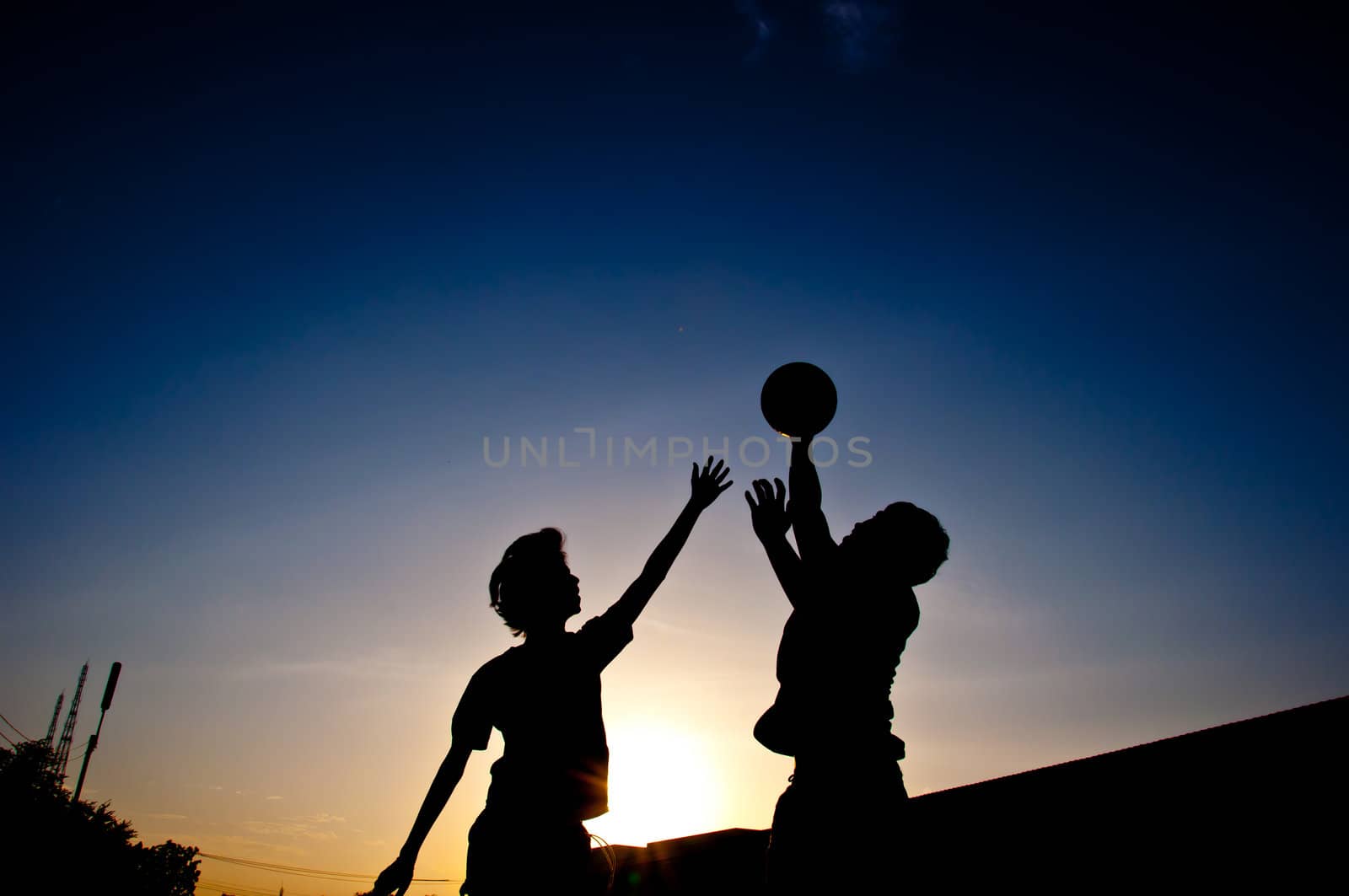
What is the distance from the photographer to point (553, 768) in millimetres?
2629

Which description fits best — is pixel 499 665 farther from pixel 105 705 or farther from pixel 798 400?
pixel 105 705

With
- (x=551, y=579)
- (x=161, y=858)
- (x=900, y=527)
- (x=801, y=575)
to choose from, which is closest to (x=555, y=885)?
(x=551, y=579)

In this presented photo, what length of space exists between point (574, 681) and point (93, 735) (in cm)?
4563

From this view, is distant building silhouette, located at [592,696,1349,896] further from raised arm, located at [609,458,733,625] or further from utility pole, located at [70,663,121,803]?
utility pole, located at [70,663,121,803]

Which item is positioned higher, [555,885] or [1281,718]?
[1281,718]

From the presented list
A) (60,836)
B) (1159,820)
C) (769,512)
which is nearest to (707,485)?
(769,512)

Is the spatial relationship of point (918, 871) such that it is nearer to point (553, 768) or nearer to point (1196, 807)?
point (553, 768)

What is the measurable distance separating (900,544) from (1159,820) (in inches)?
78.9

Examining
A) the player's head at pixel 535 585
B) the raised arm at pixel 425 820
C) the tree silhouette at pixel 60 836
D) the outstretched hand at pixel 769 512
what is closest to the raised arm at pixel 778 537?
the outstretched hand at pixel 769 512

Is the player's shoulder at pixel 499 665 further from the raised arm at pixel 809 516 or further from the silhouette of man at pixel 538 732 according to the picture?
the raised arm at pixel 809 516

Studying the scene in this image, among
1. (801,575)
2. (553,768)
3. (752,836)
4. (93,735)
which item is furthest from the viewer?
(93,735)

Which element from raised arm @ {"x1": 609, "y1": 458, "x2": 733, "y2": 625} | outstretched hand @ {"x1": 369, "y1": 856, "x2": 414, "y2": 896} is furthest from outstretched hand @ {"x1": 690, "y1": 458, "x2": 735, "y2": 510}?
outstretched hand @ {"x1": 369, "y1": 856, "x2": 414, "y2": 896}

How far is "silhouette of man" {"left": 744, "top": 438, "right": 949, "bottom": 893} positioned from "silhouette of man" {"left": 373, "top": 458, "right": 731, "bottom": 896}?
64cm

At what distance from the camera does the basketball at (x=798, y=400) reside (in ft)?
14.1
